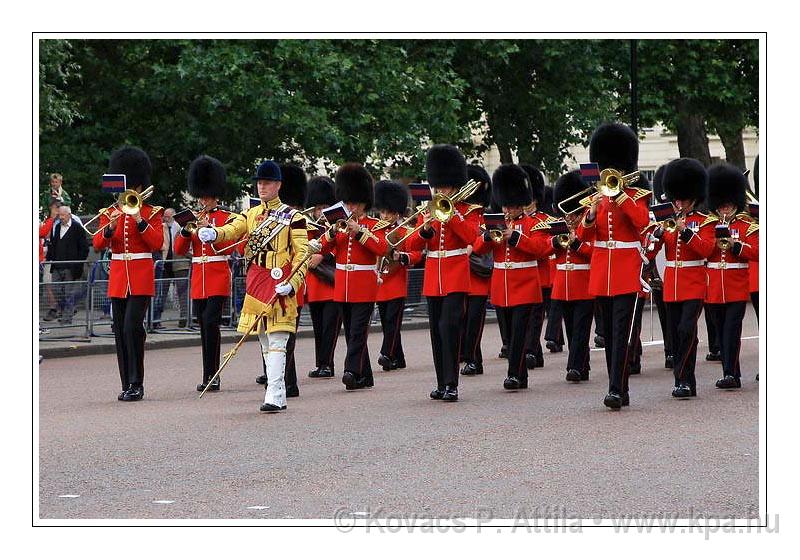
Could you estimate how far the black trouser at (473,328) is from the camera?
44.8 feet

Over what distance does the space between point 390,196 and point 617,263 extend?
4.64m

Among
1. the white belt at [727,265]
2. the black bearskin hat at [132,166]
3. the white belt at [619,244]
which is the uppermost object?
the black bearskin hat at [132,166]

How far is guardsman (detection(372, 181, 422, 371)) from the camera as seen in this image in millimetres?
13359

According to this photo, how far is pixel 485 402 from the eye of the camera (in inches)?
448

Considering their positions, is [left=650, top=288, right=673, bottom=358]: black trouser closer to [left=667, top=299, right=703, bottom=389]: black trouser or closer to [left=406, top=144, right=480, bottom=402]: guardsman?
[left=667, top=299, right=703, bottom=389]: black trouser

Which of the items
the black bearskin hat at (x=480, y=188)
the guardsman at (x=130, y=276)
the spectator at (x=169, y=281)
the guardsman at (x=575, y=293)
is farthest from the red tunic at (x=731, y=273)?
the spectator at (x=169, y=281)

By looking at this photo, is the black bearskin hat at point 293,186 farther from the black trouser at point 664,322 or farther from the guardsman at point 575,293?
the black trouser at point 664,322

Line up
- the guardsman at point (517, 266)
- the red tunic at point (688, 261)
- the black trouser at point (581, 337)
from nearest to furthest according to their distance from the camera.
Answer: the red tunic at point (688, 261) < the guardsman at point (517, 266) < the black trouser at point (581, 337)

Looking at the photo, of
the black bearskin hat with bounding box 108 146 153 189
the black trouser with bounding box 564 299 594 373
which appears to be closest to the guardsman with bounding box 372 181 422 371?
the black trouser with bounding box 564 299 594 373

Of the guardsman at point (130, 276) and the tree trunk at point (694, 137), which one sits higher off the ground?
the tree trunk at point (694, 137)

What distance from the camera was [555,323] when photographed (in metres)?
15.6

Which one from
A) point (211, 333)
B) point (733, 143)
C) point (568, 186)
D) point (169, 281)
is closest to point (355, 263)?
point (211, 333)

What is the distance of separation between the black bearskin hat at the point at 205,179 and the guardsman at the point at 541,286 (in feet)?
8.28

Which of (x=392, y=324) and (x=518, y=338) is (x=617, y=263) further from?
(x=392, y=324)
